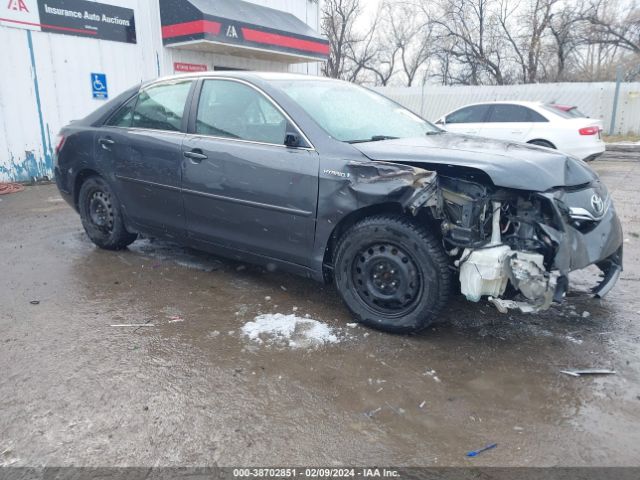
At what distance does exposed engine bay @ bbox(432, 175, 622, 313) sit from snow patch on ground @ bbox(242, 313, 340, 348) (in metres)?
0.95

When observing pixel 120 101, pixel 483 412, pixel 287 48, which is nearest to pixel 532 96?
pixel 287 48

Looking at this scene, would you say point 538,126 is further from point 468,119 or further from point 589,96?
point 589,96

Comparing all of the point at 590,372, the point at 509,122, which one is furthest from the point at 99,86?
the point at 590,372

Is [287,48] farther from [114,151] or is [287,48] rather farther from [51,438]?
[51,438]

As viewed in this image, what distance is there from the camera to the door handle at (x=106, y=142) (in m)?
4.55

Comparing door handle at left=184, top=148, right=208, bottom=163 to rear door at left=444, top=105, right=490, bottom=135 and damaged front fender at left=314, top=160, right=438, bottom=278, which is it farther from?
rear door at left=444, top=105, right=490, bottom=135

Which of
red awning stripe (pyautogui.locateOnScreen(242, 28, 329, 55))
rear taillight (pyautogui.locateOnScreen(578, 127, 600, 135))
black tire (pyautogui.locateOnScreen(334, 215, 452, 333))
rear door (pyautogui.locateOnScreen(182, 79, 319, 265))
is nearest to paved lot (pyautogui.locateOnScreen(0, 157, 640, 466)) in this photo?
black tire (pyautogui.locateOnScreen(334, 215, 452, 333))

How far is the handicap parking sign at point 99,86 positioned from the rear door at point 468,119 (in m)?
7.31

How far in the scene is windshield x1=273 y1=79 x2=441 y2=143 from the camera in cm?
354

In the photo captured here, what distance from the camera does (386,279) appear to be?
10.5 feet

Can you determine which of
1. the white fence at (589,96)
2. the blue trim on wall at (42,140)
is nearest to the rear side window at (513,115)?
the blue trim on wall at (42,140)

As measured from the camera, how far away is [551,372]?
9.30ft

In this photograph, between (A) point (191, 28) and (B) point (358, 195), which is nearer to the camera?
(B) point (358, 195)

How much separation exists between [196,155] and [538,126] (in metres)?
8.55
